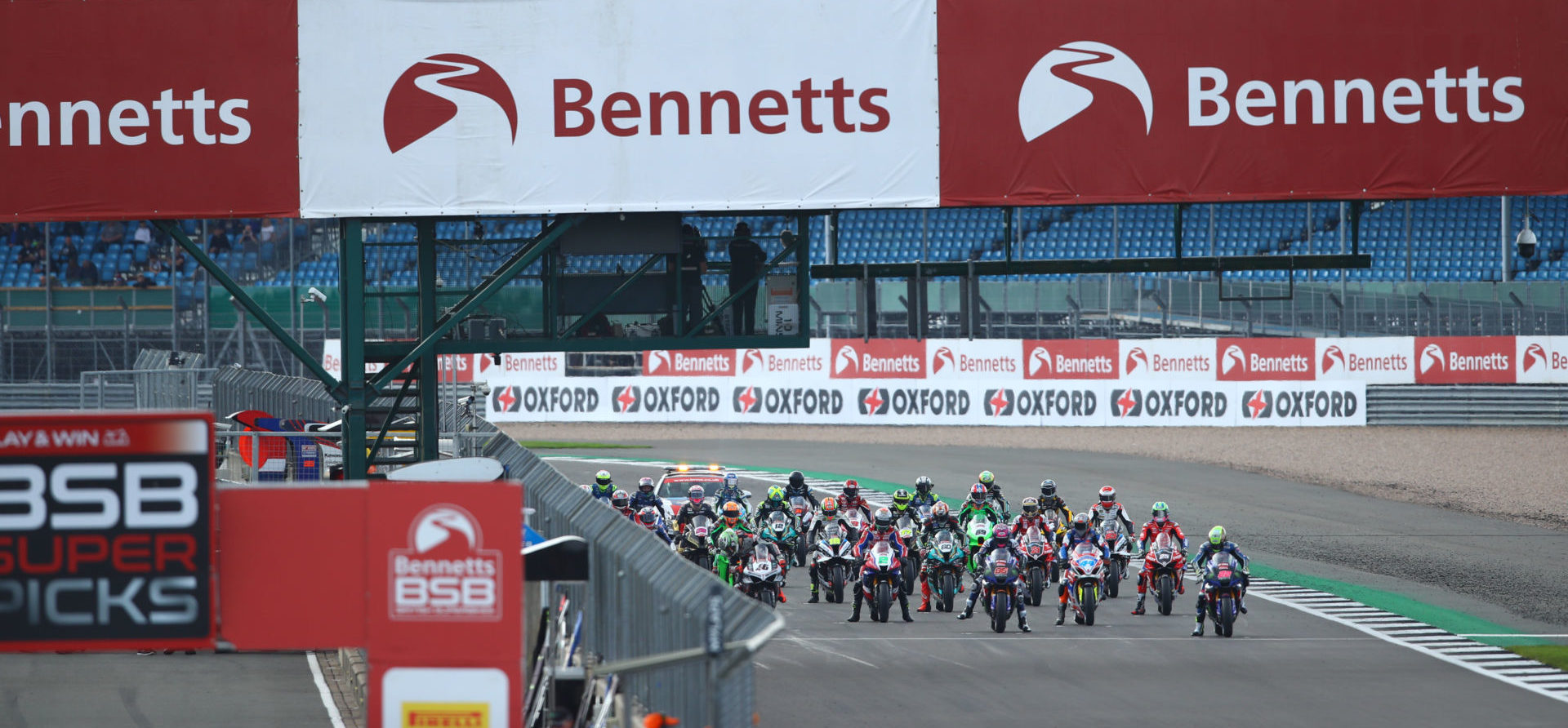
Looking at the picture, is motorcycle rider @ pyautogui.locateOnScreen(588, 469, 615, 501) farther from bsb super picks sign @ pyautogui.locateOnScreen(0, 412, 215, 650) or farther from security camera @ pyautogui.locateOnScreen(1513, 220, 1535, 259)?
bsb super picks sign @ pyautogui.locateOnScreen(0, 412, 215, 650)

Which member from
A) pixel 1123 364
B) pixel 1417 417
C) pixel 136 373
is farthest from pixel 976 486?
pixel 1417 417

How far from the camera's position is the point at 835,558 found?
2142 cm

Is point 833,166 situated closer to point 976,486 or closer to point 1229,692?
point 1229,692

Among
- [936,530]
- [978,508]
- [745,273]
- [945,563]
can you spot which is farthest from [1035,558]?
[745,273]

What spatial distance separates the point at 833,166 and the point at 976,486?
8.47 m

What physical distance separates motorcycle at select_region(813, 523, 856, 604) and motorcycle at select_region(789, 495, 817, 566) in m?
1.81

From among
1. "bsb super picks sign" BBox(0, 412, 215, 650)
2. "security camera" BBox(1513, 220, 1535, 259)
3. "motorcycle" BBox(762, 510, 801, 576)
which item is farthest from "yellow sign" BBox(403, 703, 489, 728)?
"motorcycle" BBox(762, 510, 801, 576)

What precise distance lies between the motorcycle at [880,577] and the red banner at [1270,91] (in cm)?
617

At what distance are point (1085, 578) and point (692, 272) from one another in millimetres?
6724

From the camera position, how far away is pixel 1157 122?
15.2 metres

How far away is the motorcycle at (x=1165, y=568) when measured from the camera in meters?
20.4

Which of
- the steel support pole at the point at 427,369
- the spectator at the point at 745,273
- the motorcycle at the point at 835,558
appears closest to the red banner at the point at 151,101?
the steel support pole at the point at 427,369

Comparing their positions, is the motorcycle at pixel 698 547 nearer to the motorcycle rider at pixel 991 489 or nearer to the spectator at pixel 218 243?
the motorcycle rider at pixel 991 489

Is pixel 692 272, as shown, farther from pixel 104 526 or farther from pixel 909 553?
pixel 104 526
